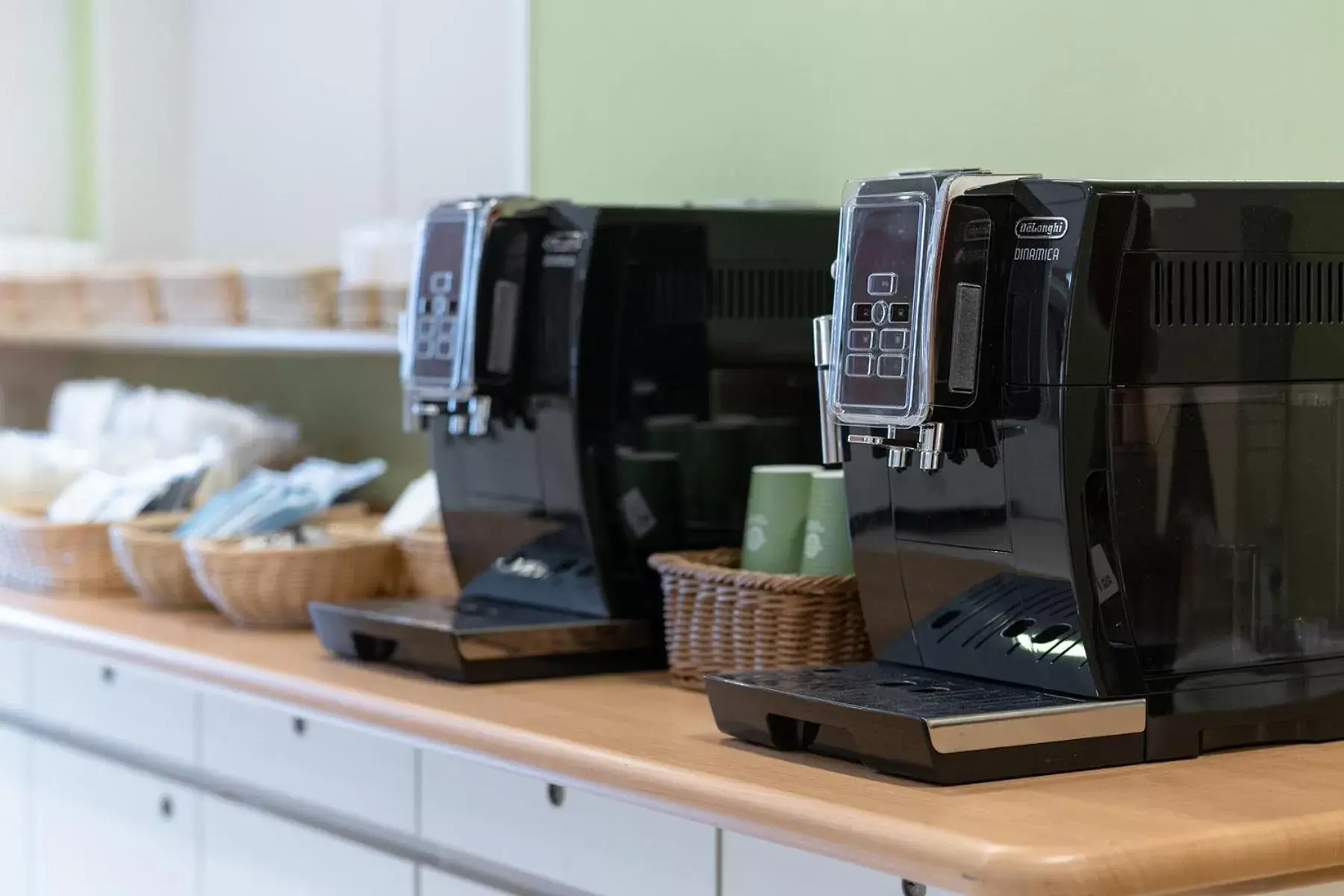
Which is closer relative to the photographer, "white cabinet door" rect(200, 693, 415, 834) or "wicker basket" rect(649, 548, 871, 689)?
"wicker basket" rect(649, 548, 871, 689)

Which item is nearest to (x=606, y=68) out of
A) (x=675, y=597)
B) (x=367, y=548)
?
(x=367, y=548)

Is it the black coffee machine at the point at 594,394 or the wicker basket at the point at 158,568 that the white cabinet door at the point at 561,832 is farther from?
the wicker basket at the point at 158,568

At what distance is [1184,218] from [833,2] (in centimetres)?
83

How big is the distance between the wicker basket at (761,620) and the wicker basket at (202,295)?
122 centimetres

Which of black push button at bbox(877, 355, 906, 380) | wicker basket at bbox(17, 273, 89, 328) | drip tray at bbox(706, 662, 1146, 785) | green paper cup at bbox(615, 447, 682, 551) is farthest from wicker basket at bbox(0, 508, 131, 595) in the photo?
black push button at bbox(877, 355, 906, 380)

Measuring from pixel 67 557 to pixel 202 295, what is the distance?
0.51m

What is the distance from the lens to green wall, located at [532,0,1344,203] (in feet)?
5.49

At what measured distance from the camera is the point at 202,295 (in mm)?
2709

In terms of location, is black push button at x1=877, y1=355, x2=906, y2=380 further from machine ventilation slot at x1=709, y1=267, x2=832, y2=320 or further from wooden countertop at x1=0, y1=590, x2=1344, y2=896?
machine ventilation slot at x1=709, y1=267, x2=832, y2=320

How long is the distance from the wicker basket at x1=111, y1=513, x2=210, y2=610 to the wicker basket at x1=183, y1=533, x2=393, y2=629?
0.22 feet

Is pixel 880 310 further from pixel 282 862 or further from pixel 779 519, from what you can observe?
pixel 282 862

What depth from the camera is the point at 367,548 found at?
6.98 feet

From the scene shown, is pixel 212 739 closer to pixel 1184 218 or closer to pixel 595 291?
pixel 595 291

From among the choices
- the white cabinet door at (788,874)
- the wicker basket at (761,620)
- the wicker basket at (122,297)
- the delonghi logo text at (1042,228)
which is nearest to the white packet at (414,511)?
the wicker basket at (761,620)
